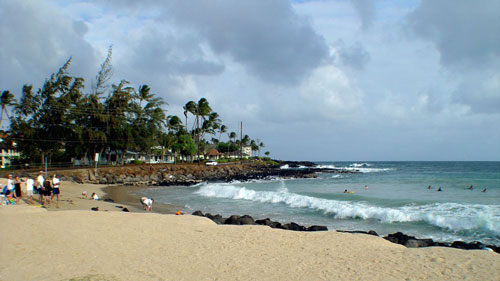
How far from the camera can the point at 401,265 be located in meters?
6.23

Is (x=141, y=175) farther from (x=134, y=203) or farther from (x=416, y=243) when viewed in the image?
(x=416, y=243)

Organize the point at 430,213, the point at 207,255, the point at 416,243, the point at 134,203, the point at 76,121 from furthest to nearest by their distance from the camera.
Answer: the point at 76,121, the point at 134,203, the point at 430,213, the point at 416,243, the point at 207,255

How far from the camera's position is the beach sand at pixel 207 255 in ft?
18.5

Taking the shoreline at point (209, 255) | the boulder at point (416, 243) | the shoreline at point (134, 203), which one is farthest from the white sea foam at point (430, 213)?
the shoreline at point (134, 203)

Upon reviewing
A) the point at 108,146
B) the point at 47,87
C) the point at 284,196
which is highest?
the point at 47,87

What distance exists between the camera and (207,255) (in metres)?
6.85

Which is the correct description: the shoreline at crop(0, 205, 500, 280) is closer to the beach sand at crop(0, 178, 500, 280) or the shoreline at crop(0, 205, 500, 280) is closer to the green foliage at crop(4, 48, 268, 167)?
the beach sand at crop(0, 178, 500, 280)

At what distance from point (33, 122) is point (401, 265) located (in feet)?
138

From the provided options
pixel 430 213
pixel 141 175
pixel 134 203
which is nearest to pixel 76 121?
pixel 141 175

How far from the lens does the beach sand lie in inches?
221

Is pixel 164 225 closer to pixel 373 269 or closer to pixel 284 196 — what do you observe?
pixel 373 269

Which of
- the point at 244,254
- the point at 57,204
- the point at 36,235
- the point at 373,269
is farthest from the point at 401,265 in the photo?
the point at 57,204

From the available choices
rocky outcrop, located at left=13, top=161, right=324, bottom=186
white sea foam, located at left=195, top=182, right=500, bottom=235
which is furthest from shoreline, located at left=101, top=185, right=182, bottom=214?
rocky outcrop, located at left=13, top=161, right=324, bottom=186

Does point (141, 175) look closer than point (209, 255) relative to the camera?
No
